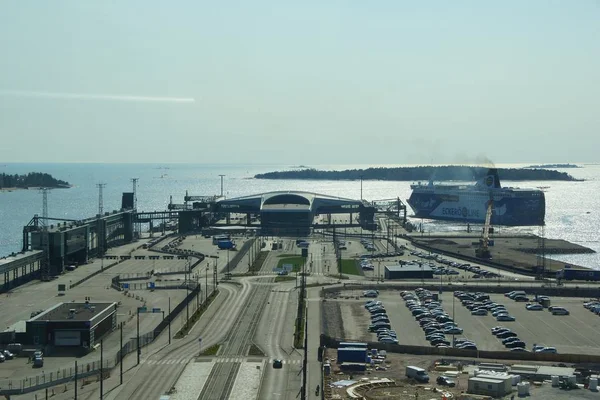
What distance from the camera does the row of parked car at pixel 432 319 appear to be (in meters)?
27.5

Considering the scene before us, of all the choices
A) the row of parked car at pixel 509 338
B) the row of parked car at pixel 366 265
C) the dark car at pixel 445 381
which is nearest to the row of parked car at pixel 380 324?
the row of parked car at pixel 509 338

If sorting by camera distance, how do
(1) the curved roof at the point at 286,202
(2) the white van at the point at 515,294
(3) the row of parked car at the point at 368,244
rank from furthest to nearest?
(1) the curved roof at the point at 286,202, (3) the row of parked car at the point at 368,244, (2) the white van at the point at 515,294

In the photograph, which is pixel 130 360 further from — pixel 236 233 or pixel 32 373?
pixel 236 233

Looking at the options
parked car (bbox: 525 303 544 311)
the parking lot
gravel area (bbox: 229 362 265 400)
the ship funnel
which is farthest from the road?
the ship funnel

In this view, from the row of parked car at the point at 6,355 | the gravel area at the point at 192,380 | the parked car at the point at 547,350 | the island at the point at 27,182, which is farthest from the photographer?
the island at the point at 27,182

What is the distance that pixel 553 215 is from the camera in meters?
102

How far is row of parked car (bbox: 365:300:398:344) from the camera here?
28.0 meters

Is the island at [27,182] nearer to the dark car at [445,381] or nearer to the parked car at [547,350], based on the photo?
the parked car at [547,350]

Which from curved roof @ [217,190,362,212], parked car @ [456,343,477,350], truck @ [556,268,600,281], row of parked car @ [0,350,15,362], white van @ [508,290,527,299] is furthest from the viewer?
curved roof @ [217,190,362,212]

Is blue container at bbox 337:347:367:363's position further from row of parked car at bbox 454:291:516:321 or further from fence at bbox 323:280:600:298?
fence at bbox 323:280:600:298

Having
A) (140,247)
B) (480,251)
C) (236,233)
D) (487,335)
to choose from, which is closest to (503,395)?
(487,335)

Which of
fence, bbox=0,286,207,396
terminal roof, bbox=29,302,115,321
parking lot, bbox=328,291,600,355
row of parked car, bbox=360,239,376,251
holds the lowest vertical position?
fence, bbox=0,286,207,396

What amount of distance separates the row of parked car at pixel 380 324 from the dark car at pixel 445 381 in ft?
17.5

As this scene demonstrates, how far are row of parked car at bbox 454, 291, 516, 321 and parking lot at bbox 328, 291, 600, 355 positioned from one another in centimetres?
22
